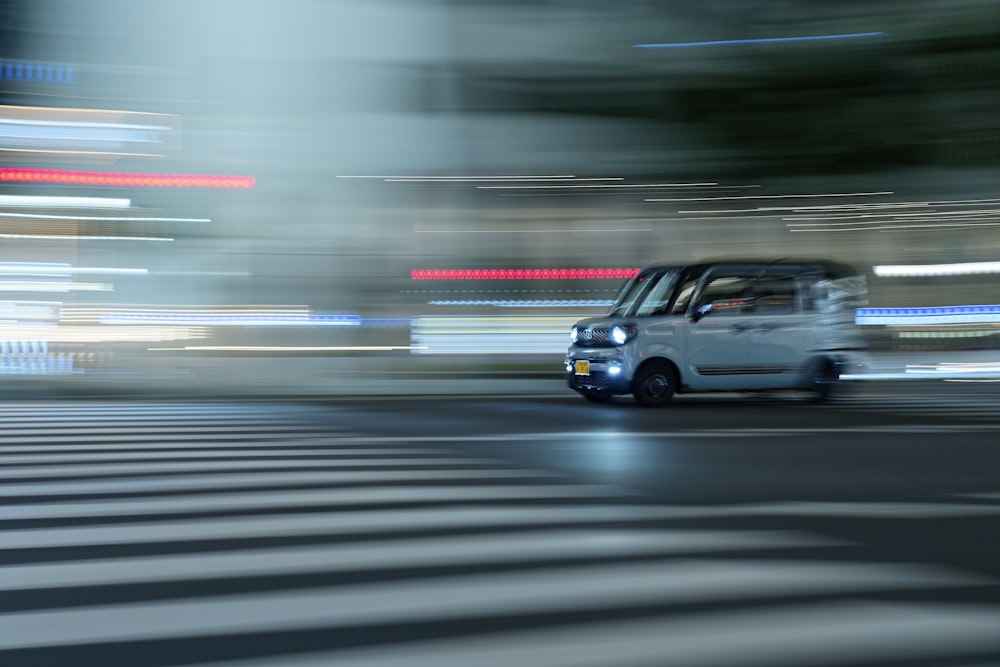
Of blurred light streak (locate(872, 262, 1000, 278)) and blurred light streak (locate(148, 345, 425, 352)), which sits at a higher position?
blurred light streak (locate(872, 262, 1000, 278))

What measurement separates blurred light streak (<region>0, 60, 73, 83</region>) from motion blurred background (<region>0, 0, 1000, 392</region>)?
0.44ft

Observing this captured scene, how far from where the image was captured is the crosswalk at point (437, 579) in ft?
10.4

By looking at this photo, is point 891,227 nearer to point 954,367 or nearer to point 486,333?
point 954,367

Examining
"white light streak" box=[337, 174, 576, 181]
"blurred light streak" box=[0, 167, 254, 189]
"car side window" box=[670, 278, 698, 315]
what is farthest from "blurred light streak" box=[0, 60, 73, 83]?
"car side window" box=[670, 278, 698, 315]

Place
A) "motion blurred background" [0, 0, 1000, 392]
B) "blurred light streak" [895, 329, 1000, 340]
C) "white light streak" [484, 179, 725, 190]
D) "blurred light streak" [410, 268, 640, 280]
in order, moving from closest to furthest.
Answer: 1. "motion blurred background" [0, 0, 1000, 392]
2. "white light streak" [484, 179, 725, 190]
3. "blurred light streak" [410, 268, 640, 280]
4. "blurred light streak" [895, 329, 1000, 340]

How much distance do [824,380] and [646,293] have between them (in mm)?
2423

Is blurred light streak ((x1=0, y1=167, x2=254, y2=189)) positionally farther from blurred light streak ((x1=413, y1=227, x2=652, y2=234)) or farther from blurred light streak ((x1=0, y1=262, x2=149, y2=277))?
blurred light streak ((x1=413, y1=227, x2=652, y2=234))

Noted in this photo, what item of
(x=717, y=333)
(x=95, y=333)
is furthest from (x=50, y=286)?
(x=717, y=333)

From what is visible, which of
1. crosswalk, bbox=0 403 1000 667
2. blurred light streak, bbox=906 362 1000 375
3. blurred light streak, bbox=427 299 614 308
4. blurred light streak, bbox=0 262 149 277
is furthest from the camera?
blurred light streak, bbox=906 362 1000 375

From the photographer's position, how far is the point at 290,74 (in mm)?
17797

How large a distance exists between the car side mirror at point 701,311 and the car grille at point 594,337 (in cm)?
98

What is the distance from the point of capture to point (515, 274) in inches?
693

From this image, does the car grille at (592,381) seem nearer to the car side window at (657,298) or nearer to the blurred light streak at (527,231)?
the car side window at (657,298)

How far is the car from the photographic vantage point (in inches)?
519
